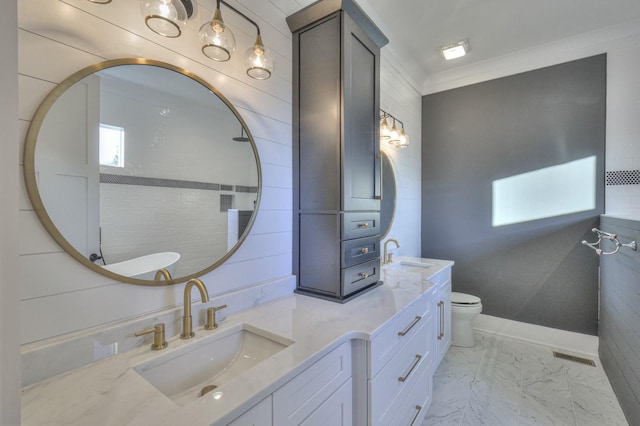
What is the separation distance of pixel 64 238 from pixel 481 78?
3599 mm

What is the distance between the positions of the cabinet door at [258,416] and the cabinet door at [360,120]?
0.92 meters

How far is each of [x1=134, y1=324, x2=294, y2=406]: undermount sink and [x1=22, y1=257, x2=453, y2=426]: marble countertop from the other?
23mm

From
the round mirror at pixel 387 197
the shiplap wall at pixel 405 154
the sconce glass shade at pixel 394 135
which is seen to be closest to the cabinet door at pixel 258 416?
the round mirror at pixel 387 197

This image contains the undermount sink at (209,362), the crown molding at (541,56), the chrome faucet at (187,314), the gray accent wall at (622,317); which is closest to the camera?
the undermount sink at (209,362)

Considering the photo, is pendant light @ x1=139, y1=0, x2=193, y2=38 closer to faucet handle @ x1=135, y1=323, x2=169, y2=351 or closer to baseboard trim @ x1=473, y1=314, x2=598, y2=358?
faucet handle @ x1=135, y1=323, x2=169, y2=351

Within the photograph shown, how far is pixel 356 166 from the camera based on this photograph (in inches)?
60.9

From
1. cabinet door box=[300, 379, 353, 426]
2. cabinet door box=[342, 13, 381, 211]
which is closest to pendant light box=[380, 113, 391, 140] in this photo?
cabinet door box=[342, 13, 381, 211]

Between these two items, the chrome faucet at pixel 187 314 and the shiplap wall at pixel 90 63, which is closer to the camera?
the shiplap wall at pixel 90 63

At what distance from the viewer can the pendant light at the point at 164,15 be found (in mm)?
852

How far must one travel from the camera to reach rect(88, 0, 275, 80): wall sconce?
86 cm

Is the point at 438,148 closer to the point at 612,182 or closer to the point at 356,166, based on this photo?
the point at 612,182

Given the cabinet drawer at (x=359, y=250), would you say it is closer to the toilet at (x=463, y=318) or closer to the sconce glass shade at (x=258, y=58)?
the sconce glass shade at (x=258, y=58)

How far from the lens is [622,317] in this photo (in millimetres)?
1821

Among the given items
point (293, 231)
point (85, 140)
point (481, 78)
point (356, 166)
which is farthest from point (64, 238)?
point (481, 78)
